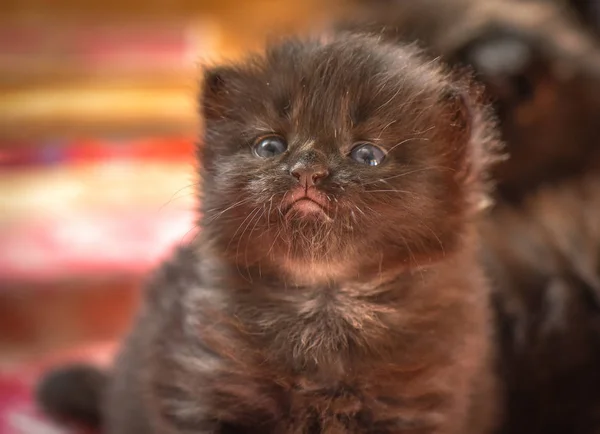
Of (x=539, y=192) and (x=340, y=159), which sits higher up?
(x=539, y=192)

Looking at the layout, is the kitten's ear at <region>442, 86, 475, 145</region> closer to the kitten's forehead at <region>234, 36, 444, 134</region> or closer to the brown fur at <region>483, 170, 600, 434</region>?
the kitten's forehead at <region>234, 36, 444, 134</region>

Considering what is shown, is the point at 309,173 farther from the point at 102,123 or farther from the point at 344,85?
the point at 102,123

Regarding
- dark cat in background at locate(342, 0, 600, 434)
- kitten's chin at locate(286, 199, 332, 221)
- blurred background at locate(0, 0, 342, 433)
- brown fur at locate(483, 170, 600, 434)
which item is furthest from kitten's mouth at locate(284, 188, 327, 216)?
blurred background at locate(0, 0, 342, 433)

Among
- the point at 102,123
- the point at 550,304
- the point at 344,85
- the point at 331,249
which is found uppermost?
the point at 102,123

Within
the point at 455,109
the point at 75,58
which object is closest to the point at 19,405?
the point at 455,109

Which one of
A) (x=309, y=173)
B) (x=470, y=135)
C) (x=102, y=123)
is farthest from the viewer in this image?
(x=102, y=123)

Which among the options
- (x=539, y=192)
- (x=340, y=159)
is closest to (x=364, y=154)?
(x=340, y=159)

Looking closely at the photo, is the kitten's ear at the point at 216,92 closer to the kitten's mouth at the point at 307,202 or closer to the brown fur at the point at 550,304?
the kitten's mouth at the point at 307,202
